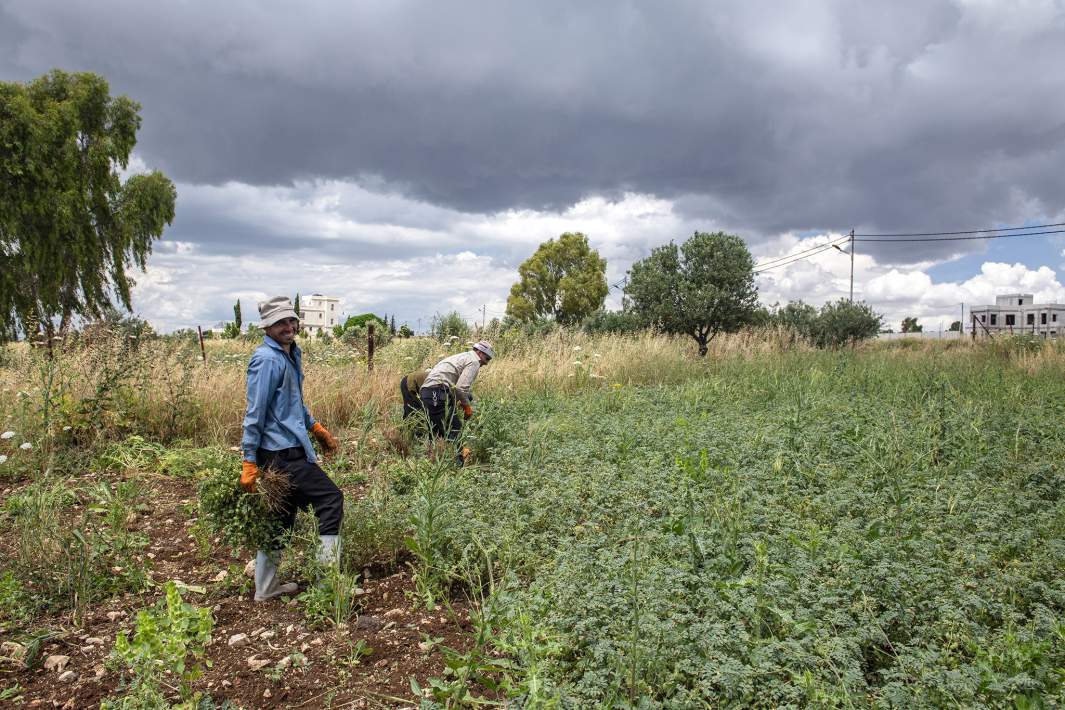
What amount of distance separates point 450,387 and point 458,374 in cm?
25

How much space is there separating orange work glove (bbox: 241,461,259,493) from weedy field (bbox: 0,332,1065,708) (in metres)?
0.11

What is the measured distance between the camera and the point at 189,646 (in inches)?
138

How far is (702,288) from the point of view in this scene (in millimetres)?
22734

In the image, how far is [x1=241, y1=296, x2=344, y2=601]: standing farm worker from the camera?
158 inches

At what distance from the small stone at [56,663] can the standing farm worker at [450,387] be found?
3.79 metres

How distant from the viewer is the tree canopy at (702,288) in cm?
2273

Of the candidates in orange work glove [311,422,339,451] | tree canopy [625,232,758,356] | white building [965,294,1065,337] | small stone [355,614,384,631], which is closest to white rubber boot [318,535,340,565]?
small stone [355,614,384,631]

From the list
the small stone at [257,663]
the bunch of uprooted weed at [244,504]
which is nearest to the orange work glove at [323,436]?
the bunch of uprooted weed at [244,504]

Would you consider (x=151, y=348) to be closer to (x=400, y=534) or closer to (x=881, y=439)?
(x=400, y=534)

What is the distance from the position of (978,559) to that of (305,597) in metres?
3.77

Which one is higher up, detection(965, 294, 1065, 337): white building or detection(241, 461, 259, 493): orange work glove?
detection(965, 294, 1065, 337): white building

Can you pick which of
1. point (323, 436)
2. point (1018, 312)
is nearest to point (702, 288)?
point (323, 436)

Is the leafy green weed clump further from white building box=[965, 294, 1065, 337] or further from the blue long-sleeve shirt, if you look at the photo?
white building box=[965, 294, 1065, 337]

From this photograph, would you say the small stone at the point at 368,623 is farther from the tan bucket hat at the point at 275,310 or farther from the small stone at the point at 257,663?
the tan bucket hat at the point at 275,310
